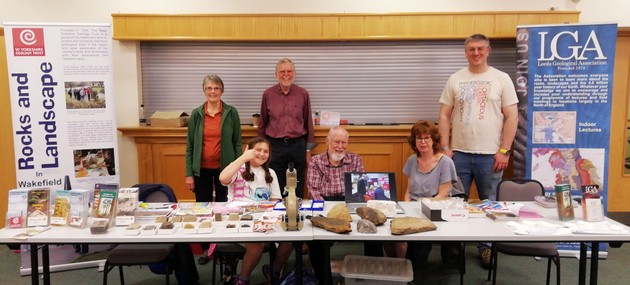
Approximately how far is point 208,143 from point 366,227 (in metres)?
1.80

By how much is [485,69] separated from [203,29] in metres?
2.59

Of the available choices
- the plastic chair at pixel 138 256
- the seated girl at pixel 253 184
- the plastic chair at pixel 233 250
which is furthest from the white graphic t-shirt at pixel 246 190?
the plastic chair at pixel 138 256

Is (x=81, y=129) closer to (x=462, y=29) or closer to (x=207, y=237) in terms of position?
(x=207, y=237)

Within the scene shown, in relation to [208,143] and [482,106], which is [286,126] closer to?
[208,143]

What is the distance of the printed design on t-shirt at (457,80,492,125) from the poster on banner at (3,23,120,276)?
9.19 ft

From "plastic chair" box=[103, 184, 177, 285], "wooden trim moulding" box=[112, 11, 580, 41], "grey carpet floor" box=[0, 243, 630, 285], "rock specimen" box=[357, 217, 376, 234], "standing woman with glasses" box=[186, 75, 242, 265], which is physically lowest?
"grey carpet floor" box=[0, 243, 630, 285]

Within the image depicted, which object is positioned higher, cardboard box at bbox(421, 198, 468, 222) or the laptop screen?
the laptop screen

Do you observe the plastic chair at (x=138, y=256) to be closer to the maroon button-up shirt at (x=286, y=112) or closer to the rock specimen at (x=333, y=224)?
the rock specimen at (x=333, y=224)

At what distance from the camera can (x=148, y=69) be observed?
4.48 m

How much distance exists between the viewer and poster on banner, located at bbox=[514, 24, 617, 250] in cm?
360

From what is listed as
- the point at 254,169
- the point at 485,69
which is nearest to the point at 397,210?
the point at 254,169

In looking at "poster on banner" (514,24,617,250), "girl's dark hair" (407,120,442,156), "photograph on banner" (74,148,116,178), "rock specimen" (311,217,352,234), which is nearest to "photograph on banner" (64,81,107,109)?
"photograph on banner" (74,148,116,178)

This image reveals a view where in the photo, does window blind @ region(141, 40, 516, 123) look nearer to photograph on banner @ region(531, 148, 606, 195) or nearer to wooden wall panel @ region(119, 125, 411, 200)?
wooden wall panel @ region(119, 125, 411, 200)

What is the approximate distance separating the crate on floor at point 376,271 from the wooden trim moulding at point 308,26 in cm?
236
